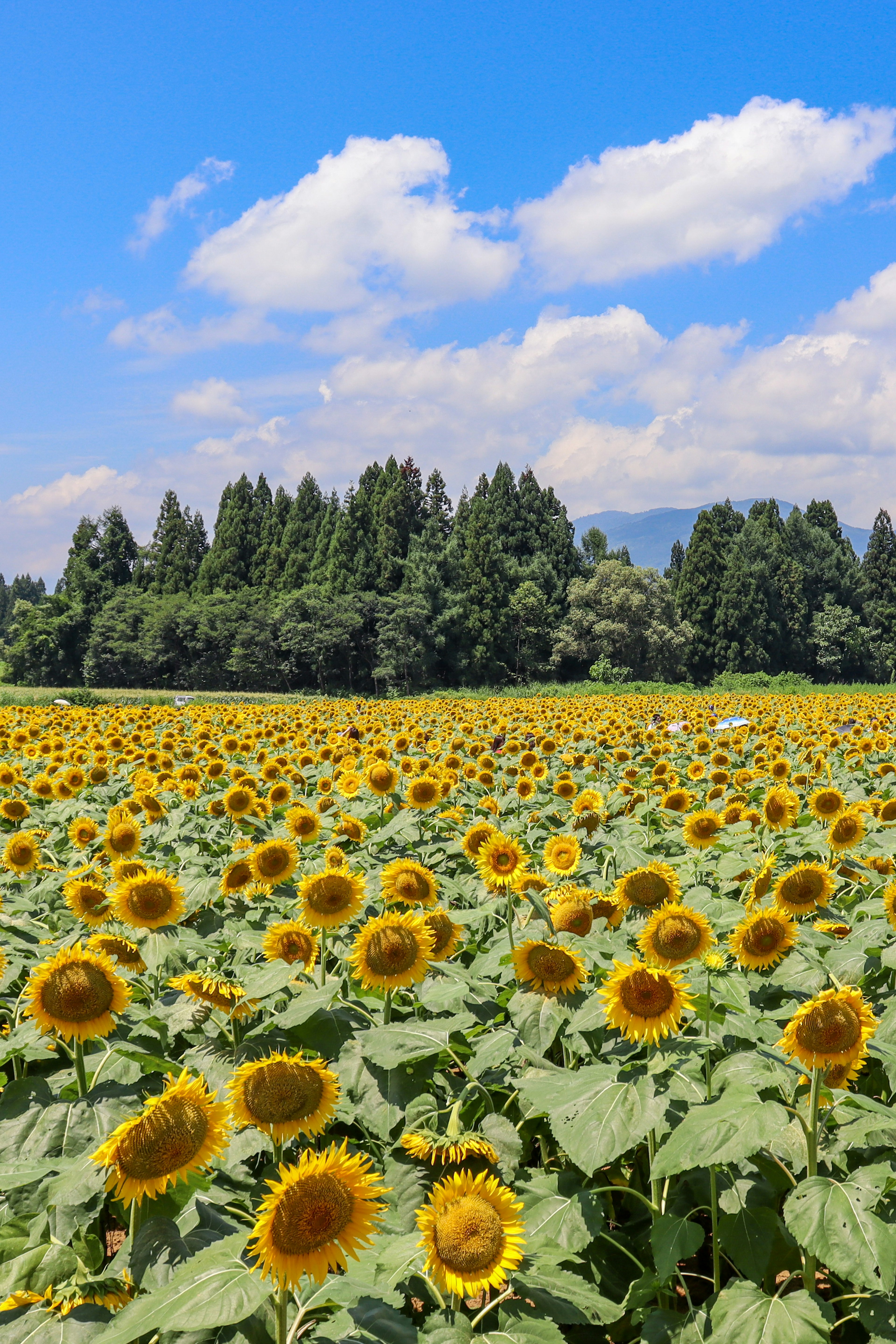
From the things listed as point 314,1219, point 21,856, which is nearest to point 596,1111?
point 314,1219

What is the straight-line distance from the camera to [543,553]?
6041 cm

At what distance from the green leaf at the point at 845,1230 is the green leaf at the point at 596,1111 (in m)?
0.32

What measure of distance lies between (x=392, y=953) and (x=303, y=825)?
75.5 inches

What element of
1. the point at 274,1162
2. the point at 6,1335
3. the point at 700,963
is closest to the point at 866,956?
the point at 700,963

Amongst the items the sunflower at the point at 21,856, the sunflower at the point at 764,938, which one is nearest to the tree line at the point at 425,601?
the sunflower at the point at 21,856

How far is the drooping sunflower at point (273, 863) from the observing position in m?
3.44

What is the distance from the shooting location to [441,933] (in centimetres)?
288

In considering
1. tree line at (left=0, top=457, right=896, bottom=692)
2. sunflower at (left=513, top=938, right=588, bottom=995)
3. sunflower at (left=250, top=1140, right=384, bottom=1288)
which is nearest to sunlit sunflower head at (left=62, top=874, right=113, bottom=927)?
sunflower at (left=513, top=938, right=588, bottom=995)

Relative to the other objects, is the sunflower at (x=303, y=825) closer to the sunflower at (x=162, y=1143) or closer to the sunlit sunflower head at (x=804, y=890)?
the sunlit sunflower head at (x=804, y=890)

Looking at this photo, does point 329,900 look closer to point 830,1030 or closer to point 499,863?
point 499,863

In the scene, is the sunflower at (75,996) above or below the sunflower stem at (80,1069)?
above

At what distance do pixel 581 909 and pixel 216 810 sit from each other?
359 cm

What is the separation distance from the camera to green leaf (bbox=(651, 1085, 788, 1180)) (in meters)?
1.68

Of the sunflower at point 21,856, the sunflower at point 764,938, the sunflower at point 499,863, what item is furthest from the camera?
the sunflower at point 21,856
